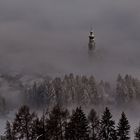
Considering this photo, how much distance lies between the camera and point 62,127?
9306 centimetres

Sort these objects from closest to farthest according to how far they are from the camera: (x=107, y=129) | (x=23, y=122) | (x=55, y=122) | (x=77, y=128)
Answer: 1. (x=55, y=122)
2. (x=23, y=122)
3. (x=77, y=128)
4. (x=107, y=129)

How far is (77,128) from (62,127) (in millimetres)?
3107

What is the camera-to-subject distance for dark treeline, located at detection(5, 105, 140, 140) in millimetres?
81625

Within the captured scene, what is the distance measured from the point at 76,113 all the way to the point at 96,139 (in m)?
8.28

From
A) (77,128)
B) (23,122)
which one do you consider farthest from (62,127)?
(23,122)

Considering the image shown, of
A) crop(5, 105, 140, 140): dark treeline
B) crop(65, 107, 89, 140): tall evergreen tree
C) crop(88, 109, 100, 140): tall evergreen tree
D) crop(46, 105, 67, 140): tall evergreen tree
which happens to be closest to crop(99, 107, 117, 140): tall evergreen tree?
crop(5, 105, 140, 140): dark treeline

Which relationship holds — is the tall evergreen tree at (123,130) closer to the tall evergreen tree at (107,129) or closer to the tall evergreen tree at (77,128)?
the tall evergreen tree at (107,129)

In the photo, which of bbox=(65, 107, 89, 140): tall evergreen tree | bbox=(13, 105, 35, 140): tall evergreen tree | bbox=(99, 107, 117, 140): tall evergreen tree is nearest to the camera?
bbox=(13, 105, 35, 140): tall evergreen tree

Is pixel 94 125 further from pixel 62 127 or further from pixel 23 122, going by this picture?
pixel 23 122

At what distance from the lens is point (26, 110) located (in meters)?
81.9

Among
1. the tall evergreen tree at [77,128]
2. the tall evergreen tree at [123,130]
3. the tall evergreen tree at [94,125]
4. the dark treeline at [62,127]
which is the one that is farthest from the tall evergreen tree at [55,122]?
the tall evergreen tree at [123,130]

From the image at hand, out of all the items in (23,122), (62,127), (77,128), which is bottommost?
(23,122)

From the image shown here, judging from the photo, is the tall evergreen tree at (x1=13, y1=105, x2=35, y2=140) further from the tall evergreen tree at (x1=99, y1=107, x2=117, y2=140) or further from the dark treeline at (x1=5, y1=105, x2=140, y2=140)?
the tall evergreen tree at (x1=99, y1=107, x2=117, y2=140)

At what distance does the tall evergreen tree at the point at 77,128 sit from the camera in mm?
90688
